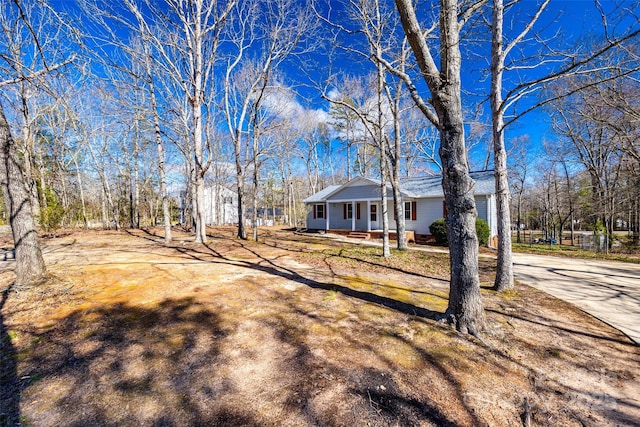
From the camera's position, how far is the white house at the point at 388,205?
45.7ft

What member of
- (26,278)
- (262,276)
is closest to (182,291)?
(262,276)

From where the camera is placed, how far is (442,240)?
13516 mm

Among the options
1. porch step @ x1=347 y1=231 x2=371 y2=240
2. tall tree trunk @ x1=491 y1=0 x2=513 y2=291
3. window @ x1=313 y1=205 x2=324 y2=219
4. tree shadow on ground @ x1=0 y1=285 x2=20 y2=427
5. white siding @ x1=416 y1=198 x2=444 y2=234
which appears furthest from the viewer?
window @ x1=313 y1=205 x2=324 y2=219

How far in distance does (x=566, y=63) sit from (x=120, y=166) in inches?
1030

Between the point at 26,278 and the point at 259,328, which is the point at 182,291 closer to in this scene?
the point at 259,328

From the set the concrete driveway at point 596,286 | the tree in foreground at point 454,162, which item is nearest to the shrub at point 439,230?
the concrete driveway at point 596,286

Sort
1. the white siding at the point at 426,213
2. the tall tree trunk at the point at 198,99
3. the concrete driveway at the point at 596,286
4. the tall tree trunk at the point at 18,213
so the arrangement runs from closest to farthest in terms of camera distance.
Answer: the concrete driveway at the point at 596,286, the tall tree trunk at the point at 18,213, the tall tree trunk at the point at 198,99, the white siding at the point at 426,213

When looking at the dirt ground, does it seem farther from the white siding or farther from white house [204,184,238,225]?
white house [204,184,238,225]

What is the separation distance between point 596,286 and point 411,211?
34.1ft

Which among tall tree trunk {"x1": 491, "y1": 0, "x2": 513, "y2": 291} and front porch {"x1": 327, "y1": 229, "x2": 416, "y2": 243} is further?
front porch {"x1": 327, "y1": 229, "x2": 416, "y2": 243}

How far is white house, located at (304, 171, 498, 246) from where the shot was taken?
45.7ft

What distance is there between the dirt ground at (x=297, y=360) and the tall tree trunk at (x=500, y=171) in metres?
0.46

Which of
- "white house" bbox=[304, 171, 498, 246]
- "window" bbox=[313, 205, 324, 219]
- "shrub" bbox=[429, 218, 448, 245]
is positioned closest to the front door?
"white house" bbox=[304, 171, 498, 246]

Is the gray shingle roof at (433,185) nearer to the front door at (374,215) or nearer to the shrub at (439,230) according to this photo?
the shrub at (439,230)
